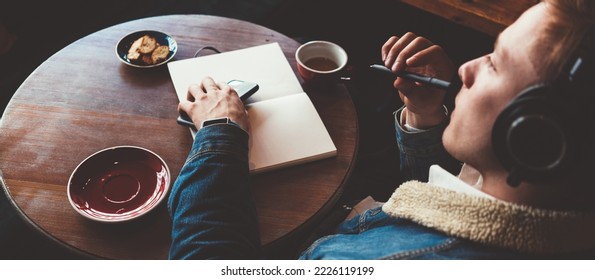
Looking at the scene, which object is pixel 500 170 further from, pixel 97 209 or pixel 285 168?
pixel 97 209

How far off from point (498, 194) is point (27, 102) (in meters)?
1.18

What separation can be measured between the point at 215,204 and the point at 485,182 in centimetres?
52

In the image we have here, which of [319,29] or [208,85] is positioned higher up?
[208,85]

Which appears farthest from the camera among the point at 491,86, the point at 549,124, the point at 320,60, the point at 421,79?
the point at 320,60

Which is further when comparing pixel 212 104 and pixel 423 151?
pixel 423 151

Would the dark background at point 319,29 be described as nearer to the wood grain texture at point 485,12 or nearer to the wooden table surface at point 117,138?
the wood grain texture at point 485,12

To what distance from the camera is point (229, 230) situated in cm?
84

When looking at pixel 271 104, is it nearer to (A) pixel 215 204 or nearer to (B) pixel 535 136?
(A) pixel 215 204

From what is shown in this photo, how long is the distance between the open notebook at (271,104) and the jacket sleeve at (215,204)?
0.36 ft

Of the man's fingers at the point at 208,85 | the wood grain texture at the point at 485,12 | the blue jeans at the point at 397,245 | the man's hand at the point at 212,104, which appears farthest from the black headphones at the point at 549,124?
the wood grain texture at the point at 485,12

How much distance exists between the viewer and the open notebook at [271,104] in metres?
1.06

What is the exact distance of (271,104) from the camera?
116cm

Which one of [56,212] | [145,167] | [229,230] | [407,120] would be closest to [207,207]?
[229,230]

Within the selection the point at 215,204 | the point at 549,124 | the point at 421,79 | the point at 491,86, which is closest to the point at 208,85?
the point at 215,204
